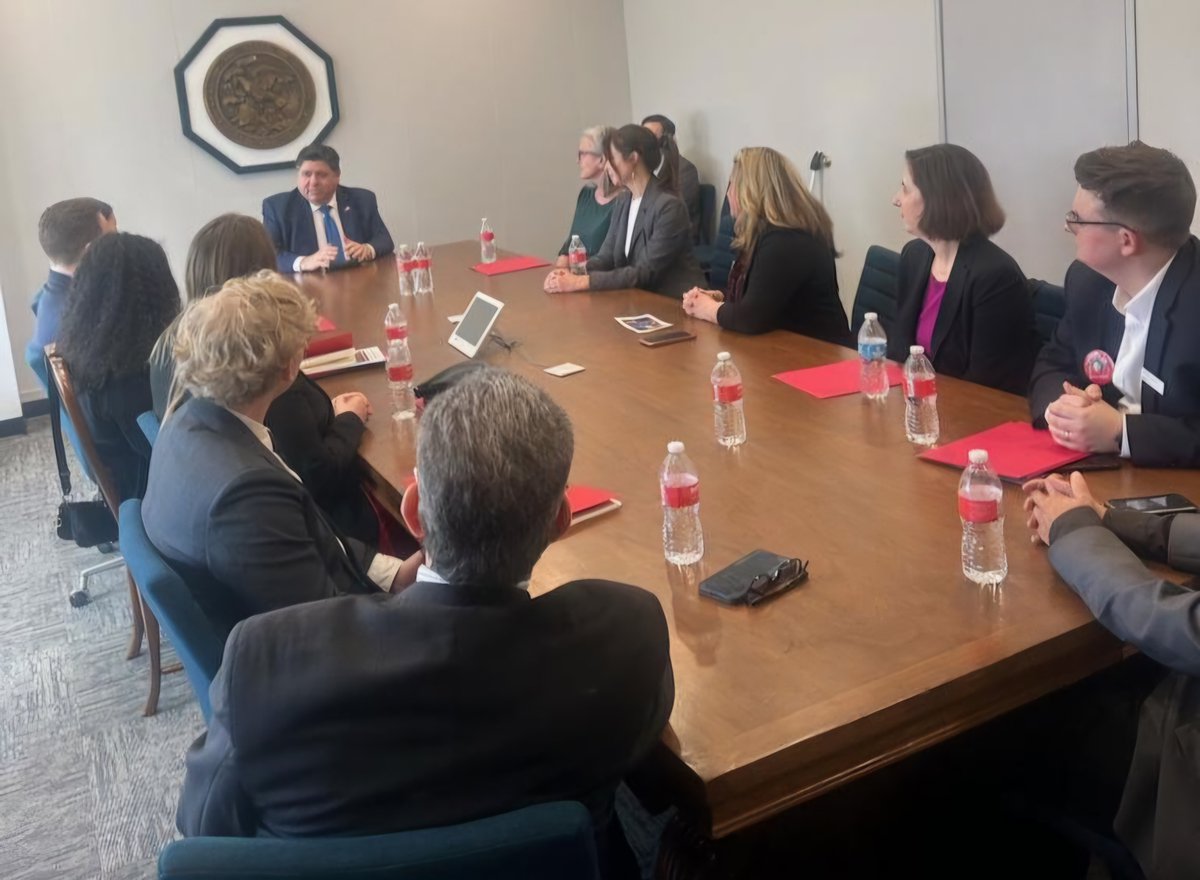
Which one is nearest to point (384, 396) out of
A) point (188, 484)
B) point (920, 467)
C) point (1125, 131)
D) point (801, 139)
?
point (188, 484)

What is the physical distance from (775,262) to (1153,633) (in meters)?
2.09

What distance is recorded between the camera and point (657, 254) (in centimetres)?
421

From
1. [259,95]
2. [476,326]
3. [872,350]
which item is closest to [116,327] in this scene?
[476,326]

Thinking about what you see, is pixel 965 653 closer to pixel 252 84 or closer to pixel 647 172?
pixel 647 172

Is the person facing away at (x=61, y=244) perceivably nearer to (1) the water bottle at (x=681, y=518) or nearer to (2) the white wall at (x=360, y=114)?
(2) the white wall at (x=360, y=114)

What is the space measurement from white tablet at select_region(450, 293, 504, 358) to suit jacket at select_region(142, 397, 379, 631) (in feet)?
4.62

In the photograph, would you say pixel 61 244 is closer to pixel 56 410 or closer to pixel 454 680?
pixel 56 410

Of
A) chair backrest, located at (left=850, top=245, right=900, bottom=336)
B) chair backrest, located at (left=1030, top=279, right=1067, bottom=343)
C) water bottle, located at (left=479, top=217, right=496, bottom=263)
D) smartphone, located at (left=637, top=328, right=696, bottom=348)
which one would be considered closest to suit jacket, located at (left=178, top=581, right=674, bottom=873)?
smartphone, located at (left=637, top=328, right=696, bottom=348)

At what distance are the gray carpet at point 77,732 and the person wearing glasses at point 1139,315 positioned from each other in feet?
7.06

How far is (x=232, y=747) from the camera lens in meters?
1.18

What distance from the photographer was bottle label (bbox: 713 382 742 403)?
2.33m

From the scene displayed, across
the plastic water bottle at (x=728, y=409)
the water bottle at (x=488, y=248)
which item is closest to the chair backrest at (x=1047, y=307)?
the plastic water bottle at (x=728, y=409)

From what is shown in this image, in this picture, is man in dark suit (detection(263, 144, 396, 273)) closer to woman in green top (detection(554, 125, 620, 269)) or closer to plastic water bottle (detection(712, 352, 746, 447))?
woman in green top (detection(554, 125, 620, 269))

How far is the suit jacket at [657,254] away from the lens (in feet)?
13.7
